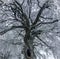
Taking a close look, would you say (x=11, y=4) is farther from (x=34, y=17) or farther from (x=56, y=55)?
(x=56, y=55)

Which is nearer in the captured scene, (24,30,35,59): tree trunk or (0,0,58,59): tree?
(24,30,35,59): tree trunk

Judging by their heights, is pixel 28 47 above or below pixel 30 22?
below

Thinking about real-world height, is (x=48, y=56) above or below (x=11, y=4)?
below

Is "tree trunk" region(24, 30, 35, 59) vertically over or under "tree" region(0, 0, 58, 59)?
under

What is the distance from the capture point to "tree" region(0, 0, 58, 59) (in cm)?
1240

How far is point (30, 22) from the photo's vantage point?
1304 centimetres

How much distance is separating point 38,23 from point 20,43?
1265 mm

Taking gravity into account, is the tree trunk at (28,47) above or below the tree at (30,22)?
below

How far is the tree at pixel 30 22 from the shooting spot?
40.7ft

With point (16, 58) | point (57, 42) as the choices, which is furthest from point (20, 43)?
point (57, 42)

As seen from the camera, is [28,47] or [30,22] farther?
[30,22]

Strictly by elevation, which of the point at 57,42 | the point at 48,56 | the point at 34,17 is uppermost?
the point at 34,17

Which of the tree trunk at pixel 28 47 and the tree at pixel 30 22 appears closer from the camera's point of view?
the tree trunk at pixel 28 47

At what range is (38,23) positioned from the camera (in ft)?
41.7
